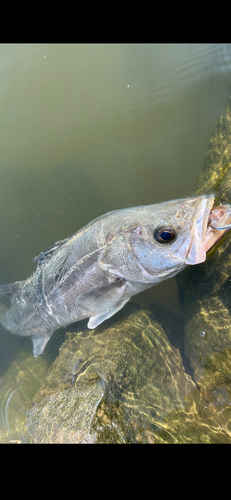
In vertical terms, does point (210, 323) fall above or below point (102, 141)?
below

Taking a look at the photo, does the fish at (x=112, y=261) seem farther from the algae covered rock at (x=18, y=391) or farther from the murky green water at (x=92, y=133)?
the murky green water at (x=92, y=133)

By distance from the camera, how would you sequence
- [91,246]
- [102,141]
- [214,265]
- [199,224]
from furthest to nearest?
[102,141] → [214,265] → [91,246] → [199,224]

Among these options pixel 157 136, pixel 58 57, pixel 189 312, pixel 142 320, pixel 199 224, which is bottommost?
pixel 189 312

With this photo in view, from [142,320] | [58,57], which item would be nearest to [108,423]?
[142,320]

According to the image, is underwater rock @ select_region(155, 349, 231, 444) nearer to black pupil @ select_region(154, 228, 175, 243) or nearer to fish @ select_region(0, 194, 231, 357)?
fish @ select_region(0, 194, 231, 357)

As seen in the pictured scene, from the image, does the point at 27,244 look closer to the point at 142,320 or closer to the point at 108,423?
the point at 142,320

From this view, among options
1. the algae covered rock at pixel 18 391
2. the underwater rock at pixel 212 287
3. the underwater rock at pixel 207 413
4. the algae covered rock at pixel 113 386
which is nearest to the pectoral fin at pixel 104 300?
the algae covered rock at pixel 113 386
